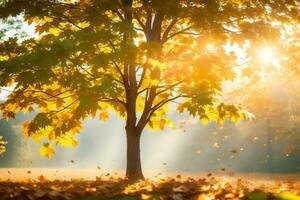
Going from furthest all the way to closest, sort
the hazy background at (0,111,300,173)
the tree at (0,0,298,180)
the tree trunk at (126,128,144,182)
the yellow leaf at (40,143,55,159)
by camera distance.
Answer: the hazy background at (0,111,300,173) < the yellow leaf at (40,143,55,159) < the tree trunk at (126,128,144,182) < the tree at (0,0,298,180)

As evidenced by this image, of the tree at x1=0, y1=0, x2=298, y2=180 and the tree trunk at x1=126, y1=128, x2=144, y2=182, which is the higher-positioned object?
the tree at x1=0, y1=0, x2=298, y2=180

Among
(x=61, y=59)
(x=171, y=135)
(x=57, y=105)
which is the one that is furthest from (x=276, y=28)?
(x=171, y=135)

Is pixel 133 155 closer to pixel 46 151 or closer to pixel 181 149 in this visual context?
pixel 46 151

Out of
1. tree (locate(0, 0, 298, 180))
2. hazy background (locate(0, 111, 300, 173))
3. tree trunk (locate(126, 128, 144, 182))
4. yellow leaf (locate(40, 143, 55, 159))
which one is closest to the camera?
tree (locate(0, 0, 298, 180))

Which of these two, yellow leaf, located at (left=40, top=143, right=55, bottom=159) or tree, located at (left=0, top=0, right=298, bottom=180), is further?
yellow leaf, located at (left=40, top=143, right=55, bottom=159)

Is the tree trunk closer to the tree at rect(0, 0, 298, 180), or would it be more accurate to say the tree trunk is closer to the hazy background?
the tree at rect(0, 0, 298, 180)

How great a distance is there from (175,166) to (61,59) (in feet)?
187

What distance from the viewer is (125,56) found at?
1073 centimetres

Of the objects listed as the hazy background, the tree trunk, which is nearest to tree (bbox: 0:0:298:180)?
the tree trunk

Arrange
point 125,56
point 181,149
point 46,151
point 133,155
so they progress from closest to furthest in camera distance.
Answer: point 125,56 → point 133,155 → point 46,151 → point 181,149

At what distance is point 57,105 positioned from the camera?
1505 cm

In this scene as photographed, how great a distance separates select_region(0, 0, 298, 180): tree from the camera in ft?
33.3

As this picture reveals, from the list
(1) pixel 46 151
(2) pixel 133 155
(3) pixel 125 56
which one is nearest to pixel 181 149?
(1) pixel 46 151

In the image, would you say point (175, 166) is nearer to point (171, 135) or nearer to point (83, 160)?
point (171, 135)
